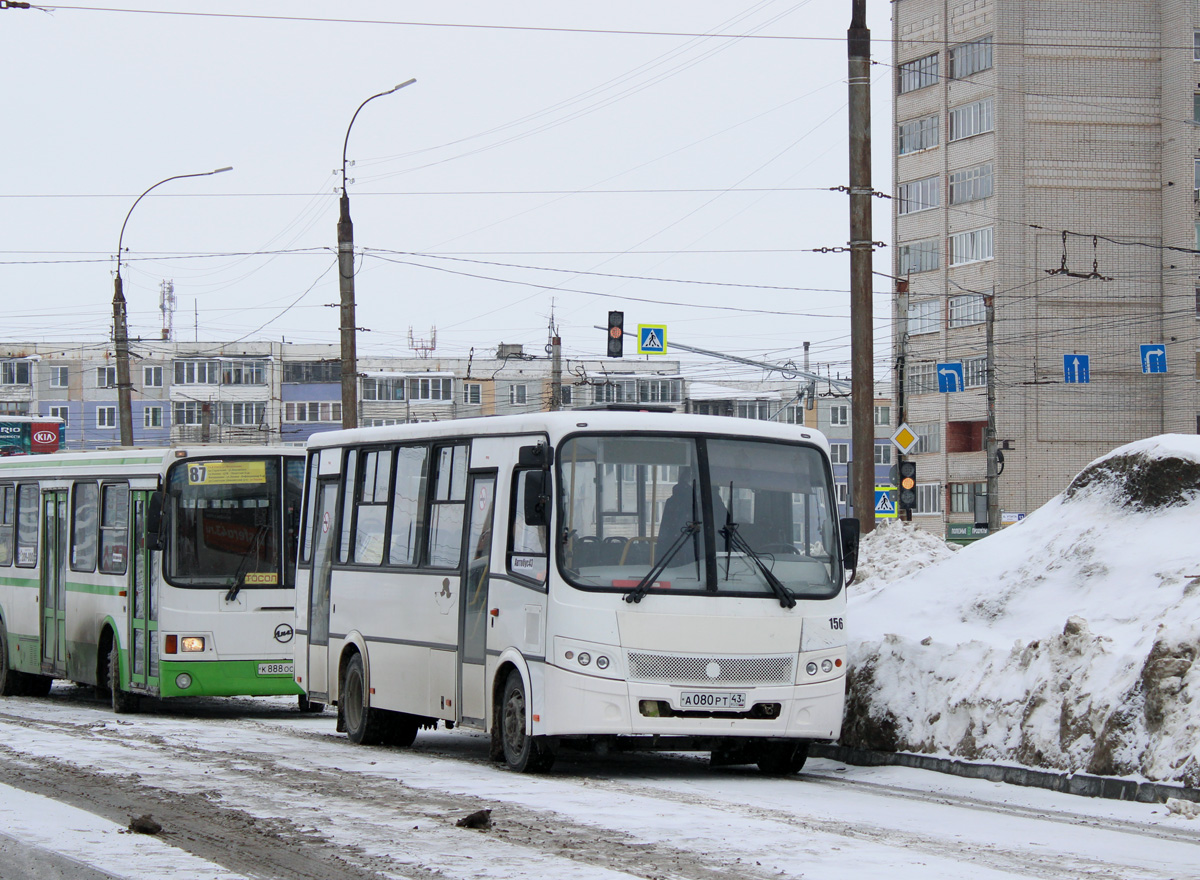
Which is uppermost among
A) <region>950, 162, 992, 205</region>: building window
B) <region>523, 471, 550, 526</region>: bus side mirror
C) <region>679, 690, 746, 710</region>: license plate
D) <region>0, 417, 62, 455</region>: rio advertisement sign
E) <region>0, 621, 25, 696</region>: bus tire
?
<region>950, 162, 992, 205</region>: building window

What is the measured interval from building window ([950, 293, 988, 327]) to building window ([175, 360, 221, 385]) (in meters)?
53.1

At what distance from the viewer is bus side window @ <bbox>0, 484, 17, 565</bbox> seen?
2377 cm

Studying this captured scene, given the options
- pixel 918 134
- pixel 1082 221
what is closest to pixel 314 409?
pixel 918 134

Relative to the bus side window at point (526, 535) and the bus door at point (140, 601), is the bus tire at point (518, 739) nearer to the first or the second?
the bus side window at point (526, 535)

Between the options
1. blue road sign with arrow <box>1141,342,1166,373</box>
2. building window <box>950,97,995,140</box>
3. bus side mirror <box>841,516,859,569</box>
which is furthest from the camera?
building window <box>950,97,995,140</box>

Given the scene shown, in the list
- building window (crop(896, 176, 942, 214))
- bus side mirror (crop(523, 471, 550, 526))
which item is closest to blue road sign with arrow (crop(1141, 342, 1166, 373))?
building window (crop(896, 176, 942, 214))

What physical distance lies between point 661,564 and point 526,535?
3.45 ft

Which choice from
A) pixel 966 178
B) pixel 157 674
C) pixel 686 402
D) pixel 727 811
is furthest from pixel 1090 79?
pixel 727 811

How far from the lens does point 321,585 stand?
17.0 m

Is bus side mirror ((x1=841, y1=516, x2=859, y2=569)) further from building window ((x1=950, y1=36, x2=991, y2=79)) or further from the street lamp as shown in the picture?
building window ((x1=950, y1=36, x2=991, y2=79))

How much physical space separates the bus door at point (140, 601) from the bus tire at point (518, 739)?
7.22m

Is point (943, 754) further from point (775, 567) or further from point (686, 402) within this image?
point (686, 402)

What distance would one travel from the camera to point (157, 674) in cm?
1917

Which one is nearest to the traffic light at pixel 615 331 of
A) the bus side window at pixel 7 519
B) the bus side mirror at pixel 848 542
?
the bus side window at pixel 7 519
